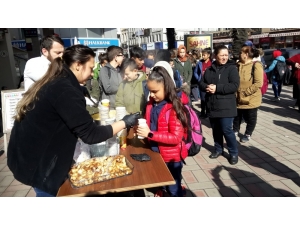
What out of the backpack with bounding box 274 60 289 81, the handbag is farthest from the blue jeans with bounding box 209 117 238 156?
the backpack with bounding box 274 60 289 81

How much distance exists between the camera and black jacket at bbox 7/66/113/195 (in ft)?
4.64

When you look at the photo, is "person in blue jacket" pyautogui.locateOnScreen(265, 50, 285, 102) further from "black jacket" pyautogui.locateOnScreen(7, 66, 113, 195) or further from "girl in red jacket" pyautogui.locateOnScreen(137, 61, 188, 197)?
"black jacket" pyautogui.locateOnScreen(7, 66, 113, 195)

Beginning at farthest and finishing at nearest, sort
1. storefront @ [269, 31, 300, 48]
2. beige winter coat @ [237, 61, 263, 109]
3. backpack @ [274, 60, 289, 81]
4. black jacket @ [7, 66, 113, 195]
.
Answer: storefront @ [269, 31, 300, 48], backpack @ [274, 60, 289, 81], beige winter coat @ [237, 61, 263, 109], black jacket @ [7, 66, 113, 195]

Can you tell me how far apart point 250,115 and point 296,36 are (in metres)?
23.1

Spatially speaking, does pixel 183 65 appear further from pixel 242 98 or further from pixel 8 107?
pixel 8 107

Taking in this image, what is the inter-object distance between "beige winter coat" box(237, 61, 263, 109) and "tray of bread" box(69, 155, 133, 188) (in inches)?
111

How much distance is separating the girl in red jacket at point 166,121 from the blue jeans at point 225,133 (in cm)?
134

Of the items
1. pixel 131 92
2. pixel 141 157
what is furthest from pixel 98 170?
pixel 131 92

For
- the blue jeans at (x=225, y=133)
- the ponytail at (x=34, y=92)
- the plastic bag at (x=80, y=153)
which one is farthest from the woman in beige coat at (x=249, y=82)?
the ponytail at (x=34, y=92)

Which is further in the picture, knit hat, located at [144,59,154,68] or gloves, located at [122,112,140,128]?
knit hat, located at [144,59,154,68]

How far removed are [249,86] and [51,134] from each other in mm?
3323

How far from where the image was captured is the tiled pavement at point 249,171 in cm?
277

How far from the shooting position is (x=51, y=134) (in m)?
1.46

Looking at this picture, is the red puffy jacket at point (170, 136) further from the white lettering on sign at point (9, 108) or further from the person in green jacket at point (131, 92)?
the white lettering on sign at point (9, 108)
